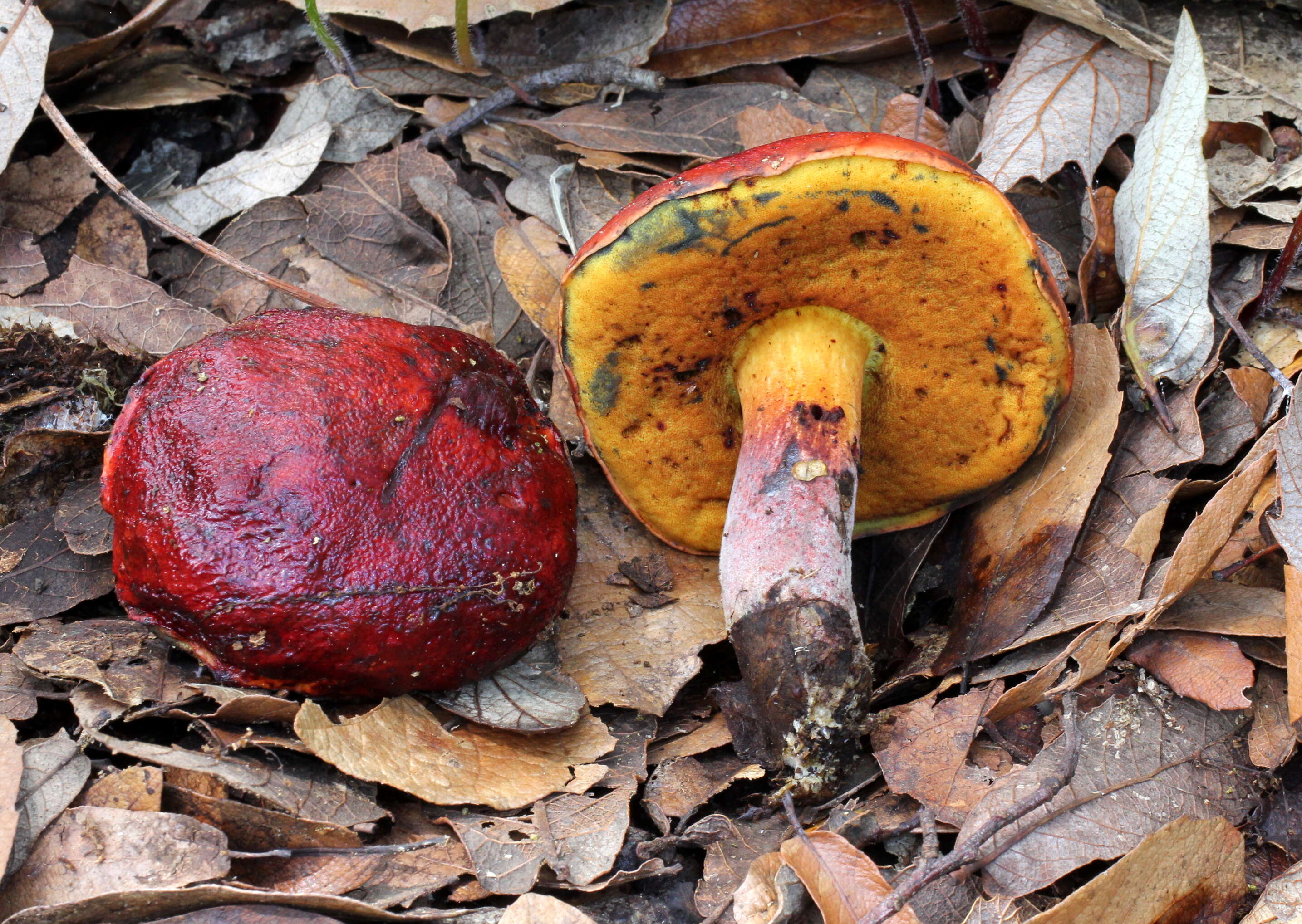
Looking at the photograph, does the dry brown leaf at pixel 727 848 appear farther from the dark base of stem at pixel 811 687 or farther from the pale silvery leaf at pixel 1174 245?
the pale silvery leaf at pixel 1174 245

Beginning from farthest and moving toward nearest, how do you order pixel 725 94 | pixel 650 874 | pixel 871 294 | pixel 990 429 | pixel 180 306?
pixel 725 94 < pixel 180 306 < pixel 990 429 < pixel 871 294 < pixel 650 874

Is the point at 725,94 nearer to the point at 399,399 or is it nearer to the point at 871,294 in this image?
the point at 871,294

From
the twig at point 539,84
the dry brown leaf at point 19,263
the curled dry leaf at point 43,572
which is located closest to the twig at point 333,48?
the twig at point 539,84

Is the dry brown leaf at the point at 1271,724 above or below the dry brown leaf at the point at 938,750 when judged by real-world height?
above

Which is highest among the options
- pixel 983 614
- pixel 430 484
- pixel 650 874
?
pixel 430 484

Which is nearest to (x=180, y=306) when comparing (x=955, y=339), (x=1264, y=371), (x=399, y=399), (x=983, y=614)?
(x=399, y=399)

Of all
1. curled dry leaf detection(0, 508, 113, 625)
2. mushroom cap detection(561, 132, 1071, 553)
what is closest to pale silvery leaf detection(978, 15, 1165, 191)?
mushroom cap detection(561, 132, 1071, 553)

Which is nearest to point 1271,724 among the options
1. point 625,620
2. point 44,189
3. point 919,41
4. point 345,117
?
point 625,620
